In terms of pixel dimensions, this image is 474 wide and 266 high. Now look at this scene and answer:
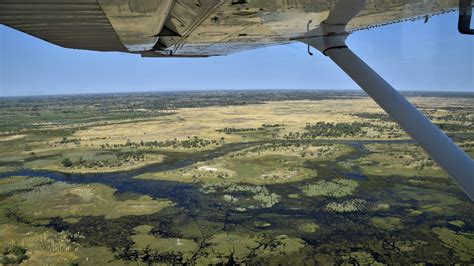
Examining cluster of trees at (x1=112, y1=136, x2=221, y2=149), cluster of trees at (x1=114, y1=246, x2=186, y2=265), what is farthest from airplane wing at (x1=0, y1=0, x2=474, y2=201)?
cluster of trees at (x1=112, y1=136, x2=221, y2=149)

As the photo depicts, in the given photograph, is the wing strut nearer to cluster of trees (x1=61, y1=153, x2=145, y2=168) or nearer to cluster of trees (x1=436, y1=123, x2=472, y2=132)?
cluster of trees (x1=61, y1=153, x2=145, y2=168)

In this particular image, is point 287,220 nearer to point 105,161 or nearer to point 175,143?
point 105,161

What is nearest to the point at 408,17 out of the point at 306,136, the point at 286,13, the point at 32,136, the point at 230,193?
the point at 286,13

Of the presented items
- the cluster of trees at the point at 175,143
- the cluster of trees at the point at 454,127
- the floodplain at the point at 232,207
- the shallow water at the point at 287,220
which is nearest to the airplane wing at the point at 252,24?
the floodplain at the point at 232,207

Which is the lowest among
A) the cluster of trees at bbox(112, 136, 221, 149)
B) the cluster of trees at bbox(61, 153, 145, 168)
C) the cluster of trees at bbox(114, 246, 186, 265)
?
the cluster of trees at bbox(114, 246, 186, 265)

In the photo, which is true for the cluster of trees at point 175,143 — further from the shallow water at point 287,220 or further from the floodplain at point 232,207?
the shallow water at point 287,220

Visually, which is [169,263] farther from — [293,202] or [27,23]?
[27,23]
